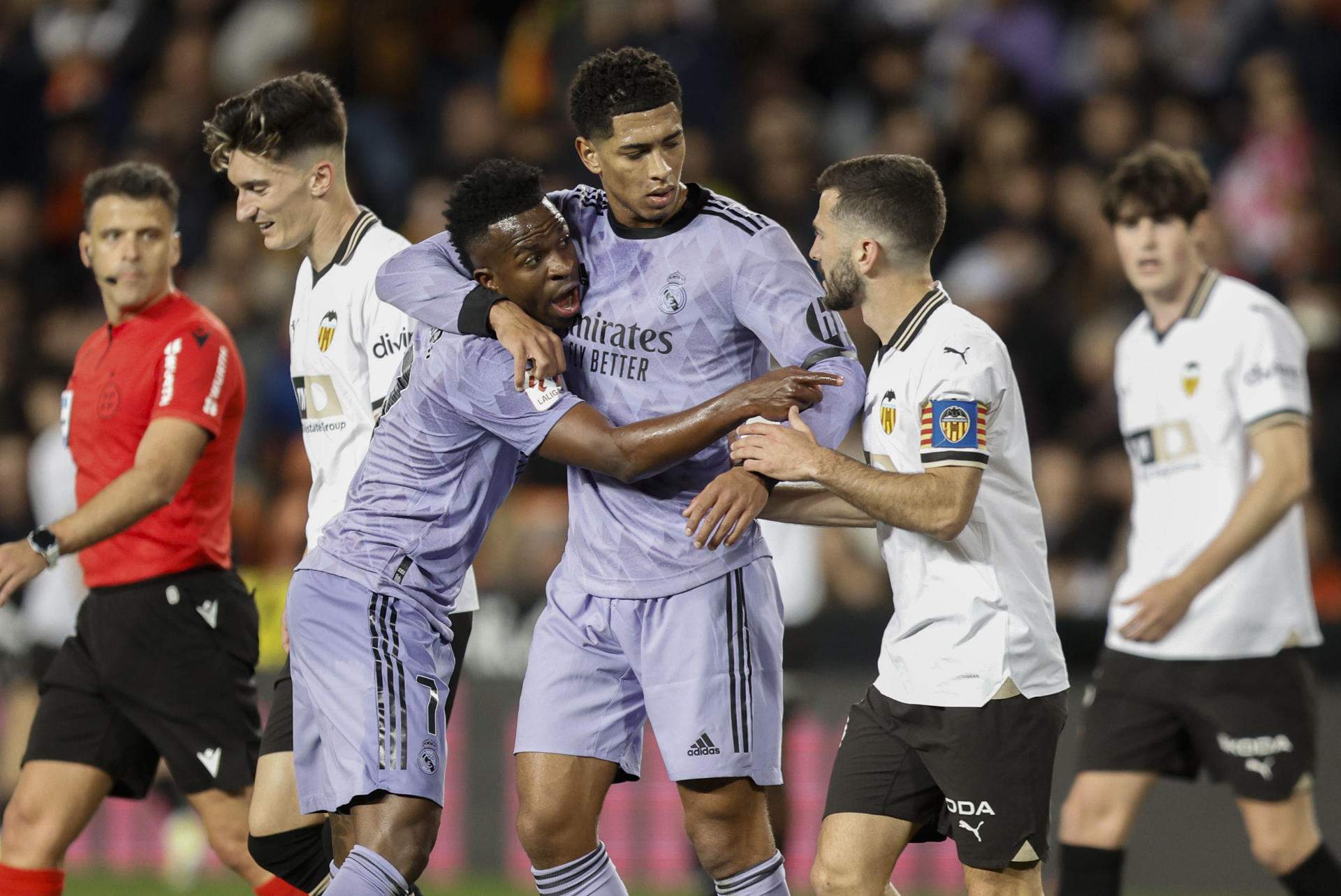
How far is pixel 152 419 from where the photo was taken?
19.1ft

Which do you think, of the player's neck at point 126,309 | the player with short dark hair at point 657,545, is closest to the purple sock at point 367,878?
the player with short dark hair at point 657,545

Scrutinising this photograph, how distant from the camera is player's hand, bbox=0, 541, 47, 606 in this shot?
5371 millimetres

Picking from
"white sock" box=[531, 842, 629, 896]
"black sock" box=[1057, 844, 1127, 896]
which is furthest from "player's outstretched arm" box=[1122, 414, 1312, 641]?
"white sock" box=[531, 842, 629, 896]

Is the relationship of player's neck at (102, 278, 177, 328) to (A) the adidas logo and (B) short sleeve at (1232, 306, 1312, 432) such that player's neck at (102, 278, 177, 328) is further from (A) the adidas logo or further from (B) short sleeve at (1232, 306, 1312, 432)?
(B) short sleeve at (1232, 306, 1312, 432)

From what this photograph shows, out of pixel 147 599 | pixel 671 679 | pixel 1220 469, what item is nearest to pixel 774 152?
pixel 1220 469

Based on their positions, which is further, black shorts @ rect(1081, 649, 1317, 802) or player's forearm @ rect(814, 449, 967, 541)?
black shorts @ rect(1081, 649, 1317, 802)

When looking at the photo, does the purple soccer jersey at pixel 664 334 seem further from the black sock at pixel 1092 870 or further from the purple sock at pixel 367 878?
the black sock at pixel 1092 870

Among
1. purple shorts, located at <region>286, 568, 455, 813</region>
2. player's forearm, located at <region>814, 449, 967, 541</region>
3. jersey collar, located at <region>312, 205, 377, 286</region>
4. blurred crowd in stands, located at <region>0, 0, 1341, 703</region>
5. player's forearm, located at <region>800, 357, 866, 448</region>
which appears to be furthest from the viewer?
blurred crowd in stands, located at <region>0, 0, 1341, 703</region>

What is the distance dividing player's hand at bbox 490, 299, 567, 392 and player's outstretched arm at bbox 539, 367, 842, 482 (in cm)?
14

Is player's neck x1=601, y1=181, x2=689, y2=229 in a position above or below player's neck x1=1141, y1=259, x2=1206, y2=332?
above

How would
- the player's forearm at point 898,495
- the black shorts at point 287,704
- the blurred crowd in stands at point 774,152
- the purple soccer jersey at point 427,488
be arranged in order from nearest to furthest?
1. the player's forearm at point 898,495
2. the purple soccer jersey at point 427,488
3. the black shorts at point 287,704
4. the blurred crowd in stands at point 774,152

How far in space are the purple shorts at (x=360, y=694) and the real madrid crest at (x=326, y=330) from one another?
0.82 m

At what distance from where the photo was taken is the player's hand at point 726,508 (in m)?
4.63

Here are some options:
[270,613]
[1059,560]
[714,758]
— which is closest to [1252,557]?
[714,758]
